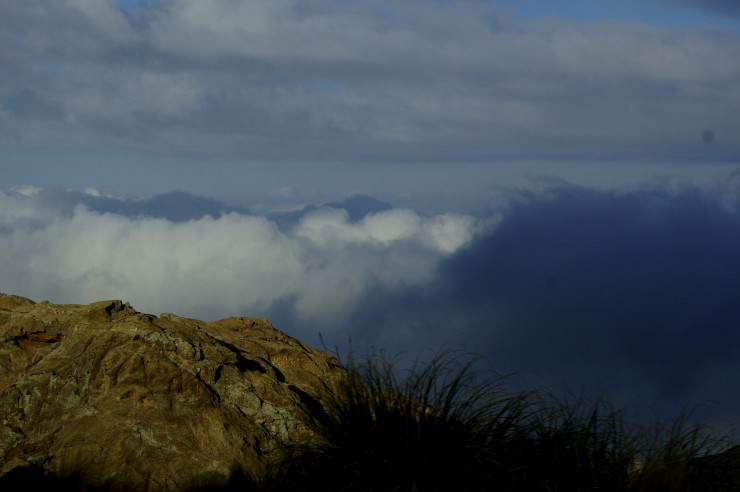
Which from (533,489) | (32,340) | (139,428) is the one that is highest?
(32,340)

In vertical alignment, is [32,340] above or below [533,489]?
above

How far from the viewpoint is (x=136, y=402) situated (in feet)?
24.0

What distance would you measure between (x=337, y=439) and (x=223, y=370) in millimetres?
1341

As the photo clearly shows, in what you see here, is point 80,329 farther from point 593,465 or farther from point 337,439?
point 593,465

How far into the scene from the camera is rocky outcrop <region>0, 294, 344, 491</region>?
22.8ft

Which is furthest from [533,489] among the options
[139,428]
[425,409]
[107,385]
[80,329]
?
[80,329]

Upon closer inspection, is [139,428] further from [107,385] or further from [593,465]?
[593,465]

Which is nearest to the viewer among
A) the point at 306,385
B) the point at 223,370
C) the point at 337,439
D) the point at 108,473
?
the point at 108,473

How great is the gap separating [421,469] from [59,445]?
10.3 ft

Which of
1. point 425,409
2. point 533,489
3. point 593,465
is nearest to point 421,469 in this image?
point 425,409

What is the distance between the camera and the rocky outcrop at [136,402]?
6947mm

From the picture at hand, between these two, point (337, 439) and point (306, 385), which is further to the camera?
point (306, 385)

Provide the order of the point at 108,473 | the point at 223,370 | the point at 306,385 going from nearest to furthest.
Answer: the point at 108,473
the point at 223,370
the point at 306,385

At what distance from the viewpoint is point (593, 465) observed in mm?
7367
